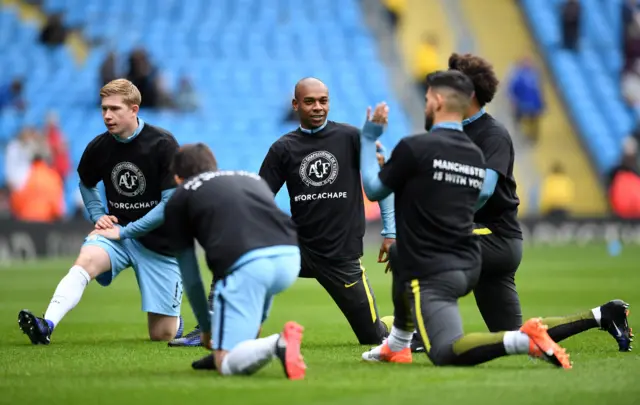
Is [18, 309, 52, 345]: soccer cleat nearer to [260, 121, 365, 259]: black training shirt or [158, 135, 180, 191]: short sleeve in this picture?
[158, 135, 180, 191]: short sleeve

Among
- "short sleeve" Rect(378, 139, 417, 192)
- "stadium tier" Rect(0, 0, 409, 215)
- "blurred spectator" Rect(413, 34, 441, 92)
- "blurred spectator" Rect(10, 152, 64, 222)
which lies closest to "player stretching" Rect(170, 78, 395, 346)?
"short sleeve" Rect(378, 139, 417, 192)

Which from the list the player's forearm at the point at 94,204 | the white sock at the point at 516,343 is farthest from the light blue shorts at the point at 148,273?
the white sock at the point at 516,343

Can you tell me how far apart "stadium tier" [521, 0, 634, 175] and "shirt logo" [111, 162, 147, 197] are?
21.7 meters

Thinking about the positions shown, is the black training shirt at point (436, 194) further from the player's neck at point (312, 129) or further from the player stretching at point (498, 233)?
the player's neck at point (312, 129)

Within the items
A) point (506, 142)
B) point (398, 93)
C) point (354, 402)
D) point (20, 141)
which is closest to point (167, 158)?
point (506, 142)

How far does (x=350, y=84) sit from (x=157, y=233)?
71.0ft

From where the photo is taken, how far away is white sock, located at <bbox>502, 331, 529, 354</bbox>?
308 inches

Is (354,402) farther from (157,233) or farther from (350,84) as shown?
(350,84)

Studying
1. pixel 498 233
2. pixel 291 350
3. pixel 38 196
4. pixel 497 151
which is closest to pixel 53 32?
pixel 38 196

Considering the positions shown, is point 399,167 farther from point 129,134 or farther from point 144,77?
point 144,77

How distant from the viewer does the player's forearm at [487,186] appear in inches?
346

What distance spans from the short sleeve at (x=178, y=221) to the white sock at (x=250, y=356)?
748mm

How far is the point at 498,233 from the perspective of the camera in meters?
9.42

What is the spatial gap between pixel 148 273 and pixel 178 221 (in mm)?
3165
